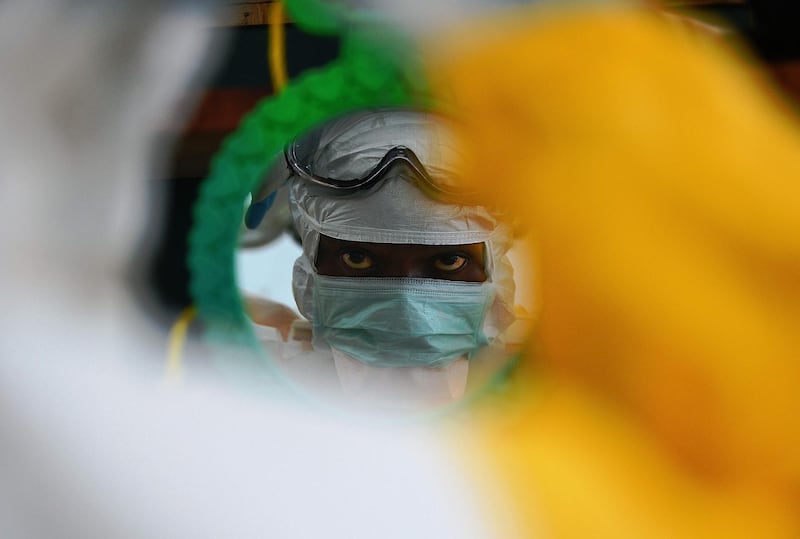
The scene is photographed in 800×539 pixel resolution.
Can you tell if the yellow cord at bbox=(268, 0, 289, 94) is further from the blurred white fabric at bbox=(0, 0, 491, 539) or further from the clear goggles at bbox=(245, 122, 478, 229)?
the blurred white fabric at bbox=(0, 0, 491, 539)

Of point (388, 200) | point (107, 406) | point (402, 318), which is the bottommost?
point (402, 318)

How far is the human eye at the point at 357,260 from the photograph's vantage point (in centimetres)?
102

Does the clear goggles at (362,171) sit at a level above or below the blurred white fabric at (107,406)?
below

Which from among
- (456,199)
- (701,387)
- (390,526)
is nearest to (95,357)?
(390,526)

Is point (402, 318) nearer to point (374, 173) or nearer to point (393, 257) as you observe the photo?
point (393, 257)

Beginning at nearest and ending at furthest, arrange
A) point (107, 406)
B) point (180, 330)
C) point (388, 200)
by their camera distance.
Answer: point (107, 406), point (180, 330), point (388, 200)

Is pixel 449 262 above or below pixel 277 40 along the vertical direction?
below

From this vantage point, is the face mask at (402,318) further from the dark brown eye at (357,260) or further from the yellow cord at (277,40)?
the yellow cord at (277,40)

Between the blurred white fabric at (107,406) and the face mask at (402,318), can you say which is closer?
the blurred white fabric at (107,406)

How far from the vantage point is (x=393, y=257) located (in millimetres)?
1009

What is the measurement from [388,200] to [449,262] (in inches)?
5.4

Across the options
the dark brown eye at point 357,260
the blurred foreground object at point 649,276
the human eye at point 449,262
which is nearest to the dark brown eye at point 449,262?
the human eye at point 449,262

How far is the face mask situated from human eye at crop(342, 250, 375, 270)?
0.02 m

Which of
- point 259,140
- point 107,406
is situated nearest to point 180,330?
point 259,140
